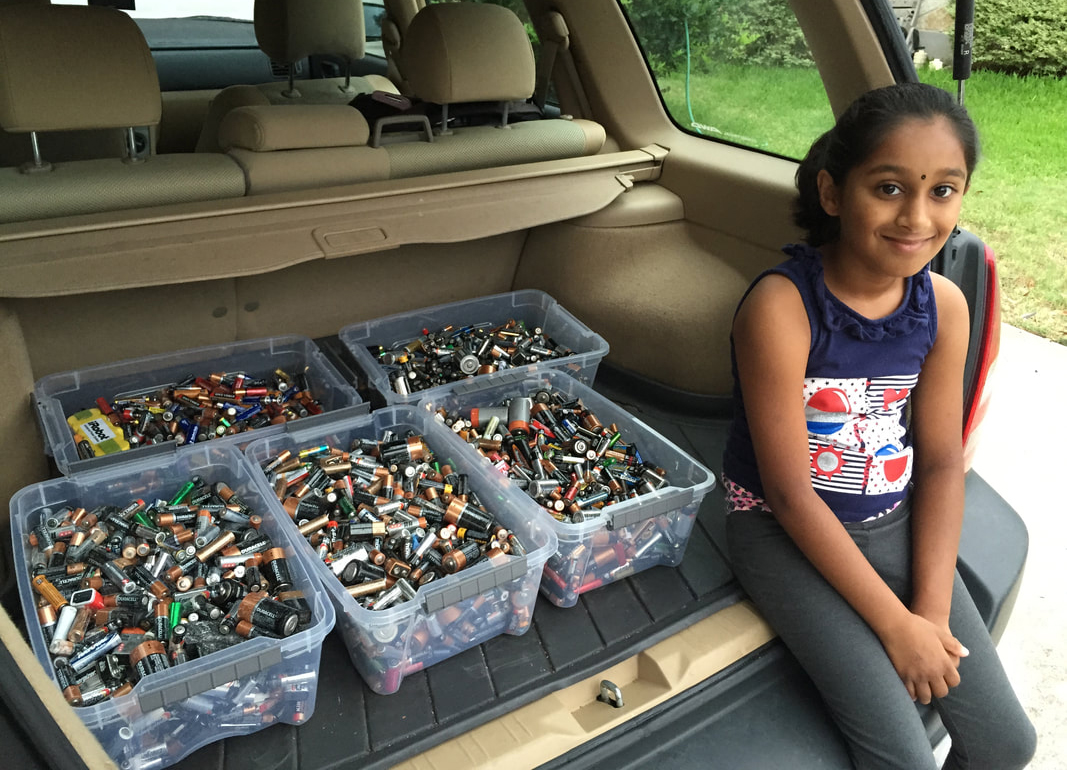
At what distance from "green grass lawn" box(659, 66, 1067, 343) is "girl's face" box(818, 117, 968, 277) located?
1137mm

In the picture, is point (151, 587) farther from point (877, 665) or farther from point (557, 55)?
point (557, 55)

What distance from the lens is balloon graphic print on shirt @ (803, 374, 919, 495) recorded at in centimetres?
176

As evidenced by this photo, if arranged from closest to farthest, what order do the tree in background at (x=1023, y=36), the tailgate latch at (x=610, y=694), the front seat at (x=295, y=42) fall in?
the tailgate latch at (x=610, y=694)
the front seat at (x=295, y=42)
the tree in background at (x=1023, y=36)

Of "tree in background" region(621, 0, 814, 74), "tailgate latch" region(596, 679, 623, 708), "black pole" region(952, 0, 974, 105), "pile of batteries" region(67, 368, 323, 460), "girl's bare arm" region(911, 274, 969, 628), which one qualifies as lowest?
"tailgate latch" region(596, 679, 623, 708)

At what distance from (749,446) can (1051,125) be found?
719 centimetres

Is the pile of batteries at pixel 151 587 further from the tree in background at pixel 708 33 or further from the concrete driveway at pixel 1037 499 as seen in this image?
the tree in background at pixel 708 33

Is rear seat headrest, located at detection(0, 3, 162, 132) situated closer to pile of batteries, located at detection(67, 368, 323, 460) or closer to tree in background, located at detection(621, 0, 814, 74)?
pile of batteries, located at detection(67, 368, 323, 460)

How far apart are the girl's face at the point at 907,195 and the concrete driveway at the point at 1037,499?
0.51m

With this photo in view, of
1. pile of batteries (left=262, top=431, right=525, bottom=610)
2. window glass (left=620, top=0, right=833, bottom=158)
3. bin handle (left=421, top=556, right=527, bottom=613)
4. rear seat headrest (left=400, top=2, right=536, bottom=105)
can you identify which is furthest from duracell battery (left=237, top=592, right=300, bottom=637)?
window glass (left=620, top=0, right=833, bottom=158)

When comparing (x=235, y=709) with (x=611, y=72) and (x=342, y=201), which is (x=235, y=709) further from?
(x=611, y=72)

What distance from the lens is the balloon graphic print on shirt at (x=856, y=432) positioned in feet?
5.78

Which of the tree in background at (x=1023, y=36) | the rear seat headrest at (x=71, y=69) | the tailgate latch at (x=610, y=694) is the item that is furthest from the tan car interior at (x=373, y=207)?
the tree in background at (x=1023, y=36)

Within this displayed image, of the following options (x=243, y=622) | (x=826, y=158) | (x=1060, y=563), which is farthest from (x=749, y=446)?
(x=1060, y=563)

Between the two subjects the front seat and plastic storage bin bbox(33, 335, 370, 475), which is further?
the front seat
